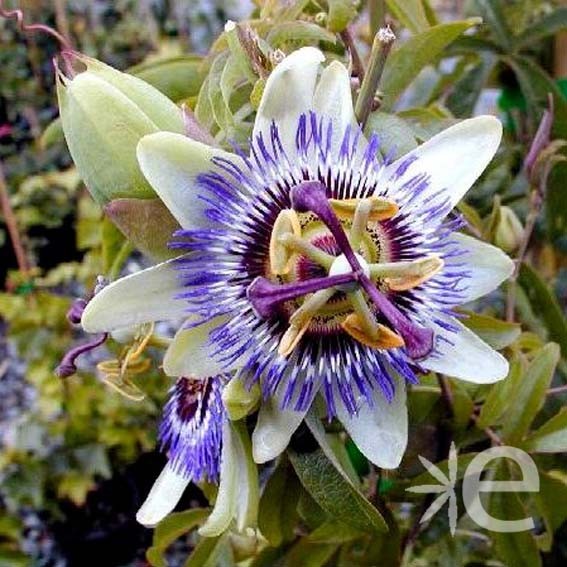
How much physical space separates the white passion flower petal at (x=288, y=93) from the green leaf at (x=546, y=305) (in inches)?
16.1

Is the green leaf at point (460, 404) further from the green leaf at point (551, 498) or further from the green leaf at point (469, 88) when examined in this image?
the green leaf at point (469, 88)

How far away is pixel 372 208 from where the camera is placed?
1.75ft

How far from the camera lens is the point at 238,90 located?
661mm

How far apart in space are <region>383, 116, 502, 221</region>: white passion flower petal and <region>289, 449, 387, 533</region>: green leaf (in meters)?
0.18

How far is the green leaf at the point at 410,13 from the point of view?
78 cm

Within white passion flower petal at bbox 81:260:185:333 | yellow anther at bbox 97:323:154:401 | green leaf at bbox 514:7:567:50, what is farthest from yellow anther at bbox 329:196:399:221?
green leaf at bbox 514:7:567:50

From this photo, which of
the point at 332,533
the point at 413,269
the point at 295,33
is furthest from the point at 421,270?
the point at 332,533

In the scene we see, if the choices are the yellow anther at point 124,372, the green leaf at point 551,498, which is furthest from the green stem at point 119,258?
the green leaf at point 551,498

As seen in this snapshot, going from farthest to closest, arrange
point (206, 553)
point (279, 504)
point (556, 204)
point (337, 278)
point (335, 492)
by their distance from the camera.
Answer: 1. point (556, 204)
2. point (206, 553)
3. point (279, 504)
4. point (335, 492)
5. point (337, 278)

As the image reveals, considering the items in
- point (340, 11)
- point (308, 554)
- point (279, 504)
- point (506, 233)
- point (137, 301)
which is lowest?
point (308, 554)

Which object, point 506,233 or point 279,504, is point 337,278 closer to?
point 279,504

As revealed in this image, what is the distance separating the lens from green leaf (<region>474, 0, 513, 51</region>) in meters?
1.11

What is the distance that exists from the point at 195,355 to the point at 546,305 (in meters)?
0.46

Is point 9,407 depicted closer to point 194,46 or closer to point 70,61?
point 194,46
